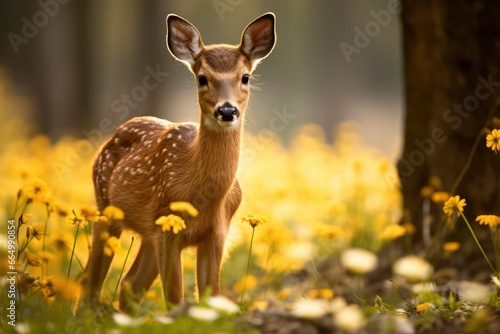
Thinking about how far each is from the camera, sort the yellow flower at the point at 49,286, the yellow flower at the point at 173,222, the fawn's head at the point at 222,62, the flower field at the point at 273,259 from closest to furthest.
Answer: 1. the flower field at the point at 273,259
2. the yellow flower at the point at 173,222
3. the yellow flower at the point at 49,286
4. the fawn's head at the point at 222,62

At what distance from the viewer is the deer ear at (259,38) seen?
5473 mm

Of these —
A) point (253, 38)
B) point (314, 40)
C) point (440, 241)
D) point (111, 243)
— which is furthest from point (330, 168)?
point (314, 40)

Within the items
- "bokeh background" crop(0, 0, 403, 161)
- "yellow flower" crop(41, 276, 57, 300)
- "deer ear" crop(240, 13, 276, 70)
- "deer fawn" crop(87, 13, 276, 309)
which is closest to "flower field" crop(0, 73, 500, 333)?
"yellow flower" crop(41, 276, 57, 300)

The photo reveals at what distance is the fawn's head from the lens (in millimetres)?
5195

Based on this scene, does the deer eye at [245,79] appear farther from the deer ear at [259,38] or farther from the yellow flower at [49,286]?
the yellow flower at [49,286]

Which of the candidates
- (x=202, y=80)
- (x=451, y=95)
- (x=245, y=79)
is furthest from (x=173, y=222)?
(x=451, y=95)

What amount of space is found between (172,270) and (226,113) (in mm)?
1030

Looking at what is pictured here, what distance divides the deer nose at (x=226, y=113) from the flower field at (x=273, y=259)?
58 centimetres

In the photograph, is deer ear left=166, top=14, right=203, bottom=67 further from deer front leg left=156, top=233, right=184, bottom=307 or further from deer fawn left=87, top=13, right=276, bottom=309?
deer front leg left=156, top=233, right=184, bottom=307

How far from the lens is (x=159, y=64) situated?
16.2 m

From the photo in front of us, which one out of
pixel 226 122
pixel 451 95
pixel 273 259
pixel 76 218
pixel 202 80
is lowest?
pixel 273 259

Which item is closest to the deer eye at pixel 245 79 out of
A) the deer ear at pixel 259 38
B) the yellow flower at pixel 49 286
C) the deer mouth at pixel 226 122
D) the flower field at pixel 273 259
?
the deer ear at pixel 259 38

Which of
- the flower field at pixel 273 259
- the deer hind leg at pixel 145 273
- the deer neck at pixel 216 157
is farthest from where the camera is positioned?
the deer hind leg at pixel 145 273

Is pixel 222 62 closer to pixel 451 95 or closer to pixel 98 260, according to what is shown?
pixel 98 260
